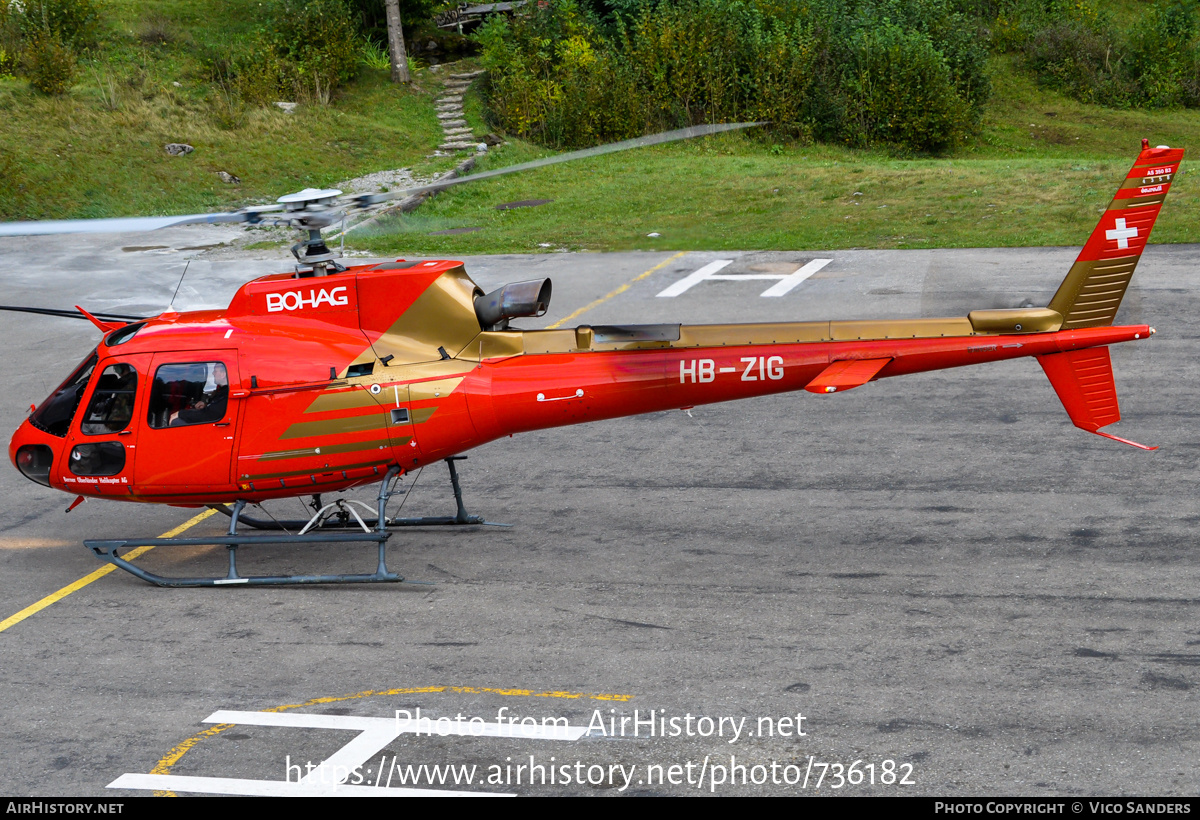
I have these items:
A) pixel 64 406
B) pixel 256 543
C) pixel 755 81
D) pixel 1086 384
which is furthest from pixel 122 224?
pixel 755 81

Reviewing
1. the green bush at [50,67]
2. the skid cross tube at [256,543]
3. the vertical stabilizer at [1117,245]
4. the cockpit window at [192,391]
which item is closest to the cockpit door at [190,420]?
the cockpit window at [192,391]

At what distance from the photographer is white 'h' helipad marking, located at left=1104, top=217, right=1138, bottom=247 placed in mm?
9617

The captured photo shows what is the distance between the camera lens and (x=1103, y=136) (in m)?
37.1

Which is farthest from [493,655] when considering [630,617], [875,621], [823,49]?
[823,49]

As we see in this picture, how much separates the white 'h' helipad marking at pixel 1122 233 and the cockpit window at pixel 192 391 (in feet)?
27.5

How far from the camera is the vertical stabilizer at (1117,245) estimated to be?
31.0 feet

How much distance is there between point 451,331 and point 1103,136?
109 ft

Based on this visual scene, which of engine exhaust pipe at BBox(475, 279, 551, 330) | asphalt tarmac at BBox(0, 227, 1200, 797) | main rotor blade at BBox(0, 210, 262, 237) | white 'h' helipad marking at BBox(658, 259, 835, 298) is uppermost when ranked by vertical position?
main rotor blade at BBox(0, 210, 262, 237)

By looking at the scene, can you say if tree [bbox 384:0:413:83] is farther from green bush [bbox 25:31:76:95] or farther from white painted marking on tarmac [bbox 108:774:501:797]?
white painted marking on tarmac [bbox 108:774:501:797]

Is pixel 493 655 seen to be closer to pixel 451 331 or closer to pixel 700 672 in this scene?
pixel 700 672

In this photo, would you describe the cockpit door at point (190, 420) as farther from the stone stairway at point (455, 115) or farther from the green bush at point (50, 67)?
the green bush at point (50, 67)

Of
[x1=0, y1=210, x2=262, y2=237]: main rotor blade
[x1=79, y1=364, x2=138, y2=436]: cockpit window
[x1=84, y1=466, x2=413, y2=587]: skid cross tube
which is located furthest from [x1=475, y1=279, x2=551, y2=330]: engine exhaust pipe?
[x1=79, y1=364, x2=138, y2=436]: cockpit window

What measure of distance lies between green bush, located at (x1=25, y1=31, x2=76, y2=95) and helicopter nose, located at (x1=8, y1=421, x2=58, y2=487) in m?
26.2

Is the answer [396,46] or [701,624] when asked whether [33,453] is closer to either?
[701,624]
